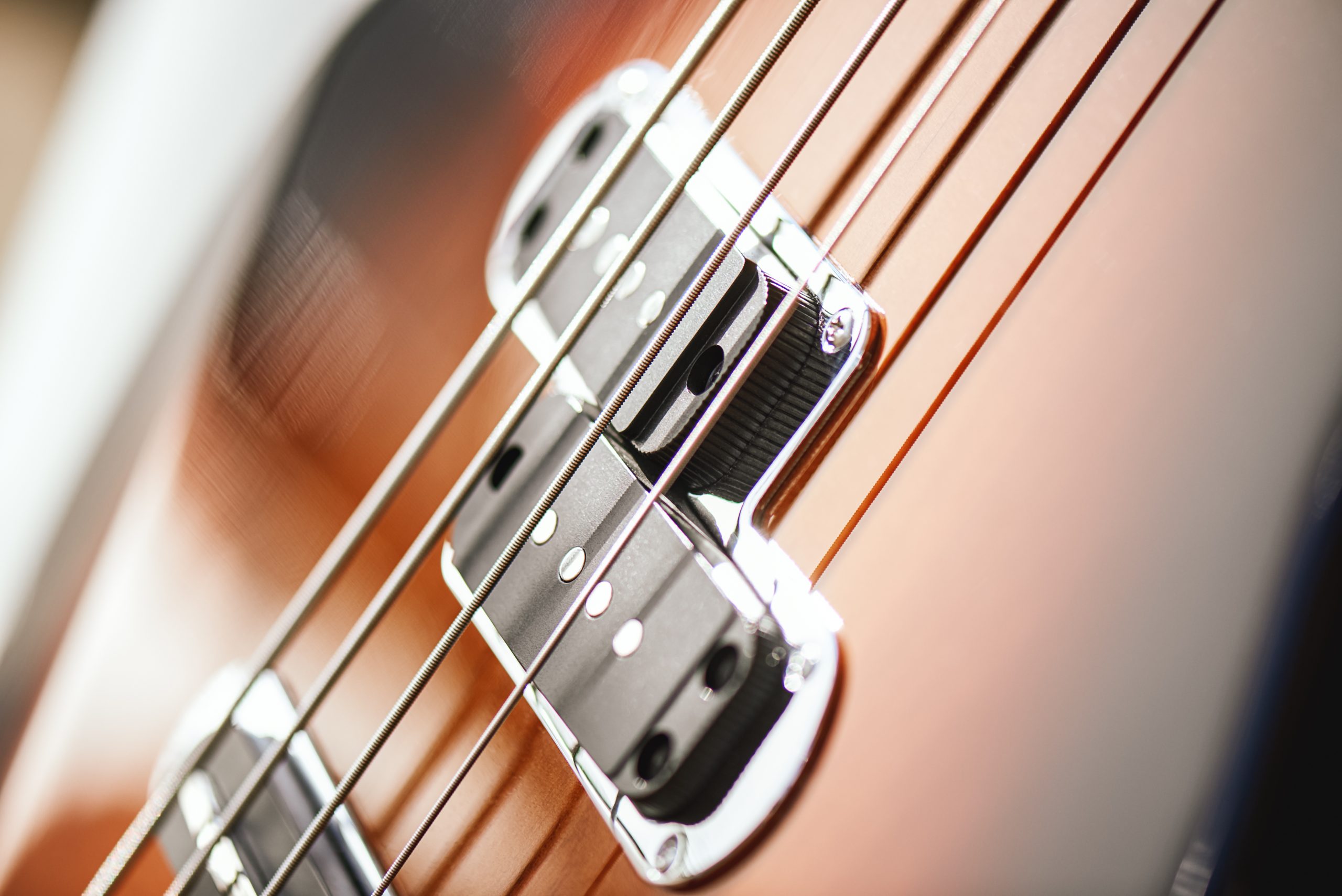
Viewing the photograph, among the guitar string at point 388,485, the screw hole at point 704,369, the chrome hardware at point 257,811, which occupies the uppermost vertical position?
the screw hole at point 704,369

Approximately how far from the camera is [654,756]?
0.91 feet

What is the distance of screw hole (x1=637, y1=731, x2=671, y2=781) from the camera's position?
27 centimetres

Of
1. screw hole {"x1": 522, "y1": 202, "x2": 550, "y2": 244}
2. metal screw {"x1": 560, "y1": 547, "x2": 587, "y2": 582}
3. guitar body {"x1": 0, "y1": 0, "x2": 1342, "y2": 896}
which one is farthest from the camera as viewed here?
screw hole {"x1": 522, "y1": 202, "x2": 550, "y2": 244}

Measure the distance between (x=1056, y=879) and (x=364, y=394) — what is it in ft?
1.14

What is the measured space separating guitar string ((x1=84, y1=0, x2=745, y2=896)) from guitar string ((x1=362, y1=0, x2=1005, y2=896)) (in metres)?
0.09

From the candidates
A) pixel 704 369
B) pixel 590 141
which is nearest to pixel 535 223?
pixel 590 141

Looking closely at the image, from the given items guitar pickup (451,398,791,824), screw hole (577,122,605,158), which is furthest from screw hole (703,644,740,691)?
screw hole (577,122,605,158)

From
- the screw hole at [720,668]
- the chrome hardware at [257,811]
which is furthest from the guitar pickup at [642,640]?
the chrome hardware at [257,811]

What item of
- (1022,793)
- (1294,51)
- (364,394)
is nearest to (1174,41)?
(1294,51)

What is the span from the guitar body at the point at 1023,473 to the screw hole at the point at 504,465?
0.15 ft

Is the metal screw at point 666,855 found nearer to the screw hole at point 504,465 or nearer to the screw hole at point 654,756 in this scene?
the screw hole at point 654,756

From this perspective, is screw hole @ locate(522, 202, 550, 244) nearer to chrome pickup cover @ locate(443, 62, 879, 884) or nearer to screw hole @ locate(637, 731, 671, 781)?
chrome pickup cover @ locate(443, 62, 879, 884)

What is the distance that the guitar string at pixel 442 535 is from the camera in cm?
29

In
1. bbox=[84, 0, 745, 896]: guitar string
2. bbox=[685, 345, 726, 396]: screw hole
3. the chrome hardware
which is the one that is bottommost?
the chrome hardware
